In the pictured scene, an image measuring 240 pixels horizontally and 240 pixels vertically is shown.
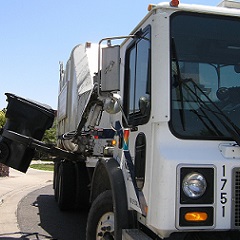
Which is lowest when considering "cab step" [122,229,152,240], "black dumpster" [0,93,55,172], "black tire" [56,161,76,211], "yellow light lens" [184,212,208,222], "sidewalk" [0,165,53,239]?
"sidewalk" [0,165,53,239]

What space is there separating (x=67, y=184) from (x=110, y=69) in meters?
5.55

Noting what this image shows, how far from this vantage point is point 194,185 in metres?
3.19

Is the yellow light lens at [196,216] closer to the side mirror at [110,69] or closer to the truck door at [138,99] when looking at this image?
the truck door at [138,99]

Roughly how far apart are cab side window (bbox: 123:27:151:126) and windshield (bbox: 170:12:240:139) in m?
0.29

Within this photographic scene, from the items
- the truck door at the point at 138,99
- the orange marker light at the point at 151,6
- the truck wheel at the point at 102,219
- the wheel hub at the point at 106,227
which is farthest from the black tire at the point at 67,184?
the orange marker light at the point at 151,6

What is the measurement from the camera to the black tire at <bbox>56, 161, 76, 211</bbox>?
8750mm

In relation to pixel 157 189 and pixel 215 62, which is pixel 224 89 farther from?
pixel 157 189

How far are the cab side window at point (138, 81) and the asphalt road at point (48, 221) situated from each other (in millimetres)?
3805

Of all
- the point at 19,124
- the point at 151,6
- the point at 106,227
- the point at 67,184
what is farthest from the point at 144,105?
the point at 67,184

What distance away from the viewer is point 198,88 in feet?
11.4

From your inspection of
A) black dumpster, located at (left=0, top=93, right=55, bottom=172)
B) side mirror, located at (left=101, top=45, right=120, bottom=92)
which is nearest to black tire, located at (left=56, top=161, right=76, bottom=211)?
black dumpster, located at (left=0, top=93, right=55, bottom=172)

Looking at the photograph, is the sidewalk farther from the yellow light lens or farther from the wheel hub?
the yellow light lens

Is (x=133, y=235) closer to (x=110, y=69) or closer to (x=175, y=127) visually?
(x=175, y=127)

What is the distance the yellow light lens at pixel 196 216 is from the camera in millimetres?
3152
